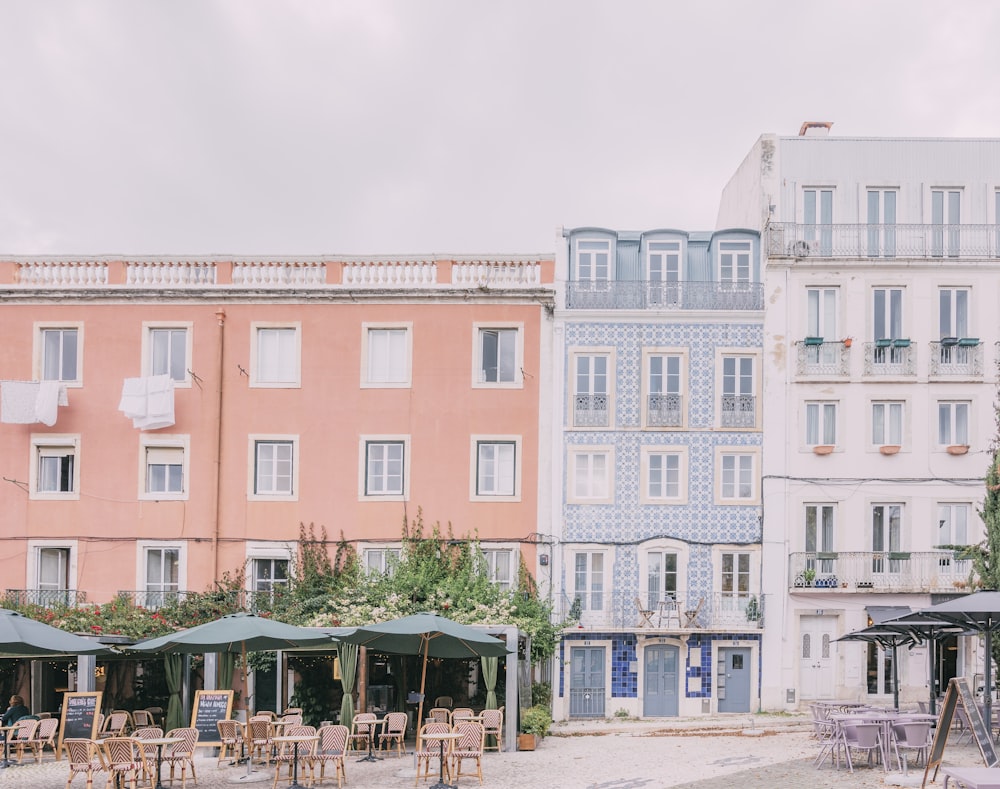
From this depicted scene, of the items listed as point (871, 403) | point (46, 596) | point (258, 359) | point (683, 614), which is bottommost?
point (683, 614)

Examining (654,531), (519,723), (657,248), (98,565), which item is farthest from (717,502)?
(98,565)

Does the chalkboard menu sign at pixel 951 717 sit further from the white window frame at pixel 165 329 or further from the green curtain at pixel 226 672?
the white window frame at pixel 165 329

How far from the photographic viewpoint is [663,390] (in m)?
30.0

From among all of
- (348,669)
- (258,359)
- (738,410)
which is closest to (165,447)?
(258,359)

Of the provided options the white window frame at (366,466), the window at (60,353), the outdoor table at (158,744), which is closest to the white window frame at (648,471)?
the white window frame at (366,466)

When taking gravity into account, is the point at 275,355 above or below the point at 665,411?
above

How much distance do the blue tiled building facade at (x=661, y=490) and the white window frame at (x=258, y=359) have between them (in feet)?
21.7

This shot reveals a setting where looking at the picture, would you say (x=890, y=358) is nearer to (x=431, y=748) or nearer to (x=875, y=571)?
(x=875, y=571)

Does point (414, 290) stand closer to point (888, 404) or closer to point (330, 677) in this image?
point (330, 677)

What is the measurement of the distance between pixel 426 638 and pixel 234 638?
10.8ft

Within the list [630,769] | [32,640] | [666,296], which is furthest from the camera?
[666,296]

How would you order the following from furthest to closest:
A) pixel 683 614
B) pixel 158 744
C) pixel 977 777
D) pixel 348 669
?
1. pixel 683 614
2. pixel 348 669
3. pixel 158 744
4. pixel 977 777

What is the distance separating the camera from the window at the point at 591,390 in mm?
29812

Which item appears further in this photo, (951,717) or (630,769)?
(630,769)
